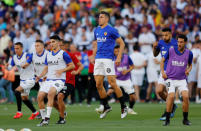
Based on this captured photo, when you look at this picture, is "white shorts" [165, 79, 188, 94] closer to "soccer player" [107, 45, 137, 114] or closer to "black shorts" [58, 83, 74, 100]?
"black shorts" [58, 83, 74, 100]

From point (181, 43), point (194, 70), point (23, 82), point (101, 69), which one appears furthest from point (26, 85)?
point (194, 70)

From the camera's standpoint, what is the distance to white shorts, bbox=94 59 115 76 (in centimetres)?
1384

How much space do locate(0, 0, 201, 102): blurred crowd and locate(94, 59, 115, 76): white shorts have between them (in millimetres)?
8880

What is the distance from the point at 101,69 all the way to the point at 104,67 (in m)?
0.11

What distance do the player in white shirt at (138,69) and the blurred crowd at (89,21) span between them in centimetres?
15

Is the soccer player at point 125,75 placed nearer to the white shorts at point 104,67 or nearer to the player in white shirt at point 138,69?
the white shorts at point 104,67

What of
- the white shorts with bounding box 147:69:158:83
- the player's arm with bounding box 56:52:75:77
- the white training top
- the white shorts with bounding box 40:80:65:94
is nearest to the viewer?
the white shorts with bounding box 40:80:65:94

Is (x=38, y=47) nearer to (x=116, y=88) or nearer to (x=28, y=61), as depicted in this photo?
(x=28, y=61)

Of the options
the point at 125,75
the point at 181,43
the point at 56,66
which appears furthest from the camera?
the point at 125,75

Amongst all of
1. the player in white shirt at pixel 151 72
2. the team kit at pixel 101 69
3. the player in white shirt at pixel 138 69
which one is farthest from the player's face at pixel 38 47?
the player in white shirt at pixel 151 72

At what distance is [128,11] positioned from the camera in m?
26.8

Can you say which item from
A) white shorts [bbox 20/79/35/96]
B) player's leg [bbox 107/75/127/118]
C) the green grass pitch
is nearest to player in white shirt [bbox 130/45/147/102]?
the green grass pitch

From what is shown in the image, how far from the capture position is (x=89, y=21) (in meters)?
26.5

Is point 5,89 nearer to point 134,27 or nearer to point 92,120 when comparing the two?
point 134,27
